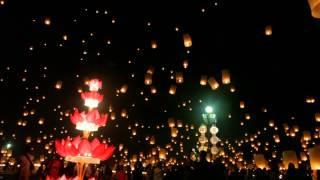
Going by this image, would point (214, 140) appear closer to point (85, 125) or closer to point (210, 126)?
point (210, 126)

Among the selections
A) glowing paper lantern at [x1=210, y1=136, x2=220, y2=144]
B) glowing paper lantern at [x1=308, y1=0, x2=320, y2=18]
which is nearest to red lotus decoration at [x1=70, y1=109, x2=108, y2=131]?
glowing paper lantern at [x1=308, y1=0, x2=320, y2=18]

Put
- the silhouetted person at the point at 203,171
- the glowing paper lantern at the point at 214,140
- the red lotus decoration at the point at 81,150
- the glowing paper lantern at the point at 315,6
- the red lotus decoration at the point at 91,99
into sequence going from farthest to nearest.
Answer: the glowing paper lantern at the point at 214,140
the red lotus decoration at the point at 91,99
the red lotus decoration at the point at 81,150
the silhouetted person at the point at 203,171
the glowing paper lantern at the point at 315,6

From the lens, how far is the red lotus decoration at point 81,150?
777cm

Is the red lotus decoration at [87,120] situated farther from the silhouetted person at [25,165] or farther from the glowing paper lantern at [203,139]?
the glowing paper lantern at [203,139]

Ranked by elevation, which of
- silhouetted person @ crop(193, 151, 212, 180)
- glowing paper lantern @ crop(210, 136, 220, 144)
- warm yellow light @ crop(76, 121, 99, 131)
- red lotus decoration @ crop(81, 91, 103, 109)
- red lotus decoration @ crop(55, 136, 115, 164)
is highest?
glowing paper lantern @ crop(210, 136, 220, 144)

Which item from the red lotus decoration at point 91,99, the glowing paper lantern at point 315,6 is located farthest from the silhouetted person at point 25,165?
the glowing paper lantern at point 315,6

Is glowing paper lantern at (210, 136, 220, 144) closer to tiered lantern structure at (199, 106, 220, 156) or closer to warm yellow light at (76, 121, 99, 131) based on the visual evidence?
tiered lantern structure at (199, 106, 220, 156)

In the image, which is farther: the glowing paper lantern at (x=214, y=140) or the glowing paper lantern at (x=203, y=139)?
the glowing paper lantern at (x=203, y=139)

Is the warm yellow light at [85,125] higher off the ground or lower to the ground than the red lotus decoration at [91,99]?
lower

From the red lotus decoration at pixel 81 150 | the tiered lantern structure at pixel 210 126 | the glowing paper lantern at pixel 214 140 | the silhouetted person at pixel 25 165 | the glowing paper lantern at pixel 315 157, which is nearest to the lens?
the red lotus decoration at pixel 81 150

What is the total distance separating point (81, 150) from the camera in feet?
25.8

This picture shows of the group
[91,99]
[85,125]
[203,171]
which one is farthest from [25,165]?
[203,171]

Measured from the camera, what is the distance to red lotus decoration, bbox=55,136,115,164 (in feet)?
25.5

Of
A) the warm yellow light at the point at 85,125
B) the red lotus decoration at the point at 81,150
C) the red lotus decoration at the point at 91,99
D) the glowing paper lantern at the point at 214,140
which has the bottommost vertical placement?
the red lotus decoration at the point at 81,150
